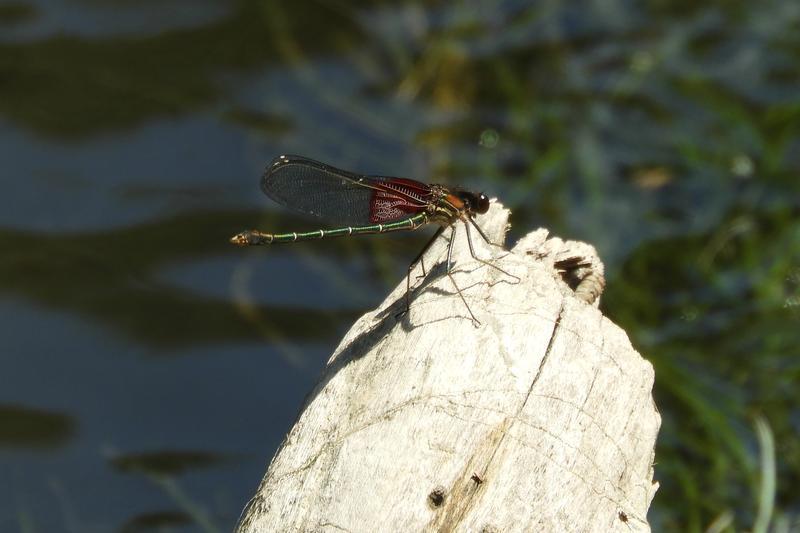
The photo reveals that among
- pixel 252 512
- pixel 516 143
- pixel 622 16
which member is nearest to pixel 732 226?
pixel 516 143

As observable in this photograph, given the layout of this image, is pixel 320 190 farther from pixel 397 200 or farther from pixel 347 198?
pixel 397 200

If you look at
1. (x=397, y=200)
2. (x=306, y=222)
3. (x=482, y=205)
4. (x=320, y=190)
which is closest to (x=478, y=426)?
(x=482, y=205)

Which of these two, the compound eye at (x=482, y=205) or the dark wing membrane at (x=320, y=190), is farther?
the dark wing membrane at (x=320, y=190)

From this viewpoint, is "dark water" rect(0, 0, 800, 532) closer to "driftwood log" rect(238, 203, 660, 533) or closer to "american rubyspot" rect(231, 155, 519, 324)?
"american rubyspot" rect(231, 155, 519, 324)

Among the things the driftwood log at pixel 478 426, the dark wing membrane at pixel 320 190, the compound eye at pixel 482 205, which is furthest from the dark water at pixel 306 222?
the driftwood log at pixel 478 426

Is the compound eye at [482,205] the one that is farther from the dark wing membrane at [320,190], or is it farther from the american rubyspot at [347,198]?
the dark wing membrane at [320,190]
